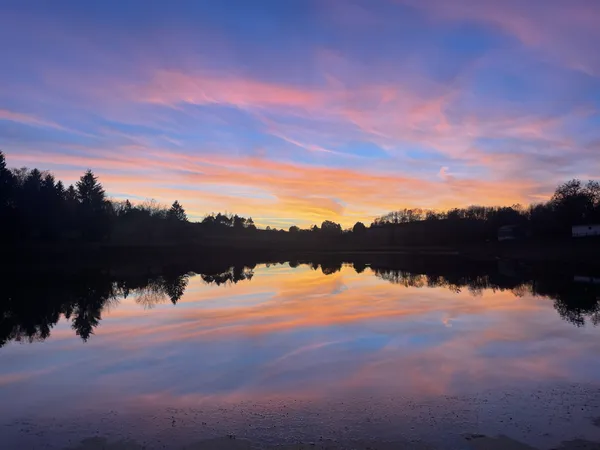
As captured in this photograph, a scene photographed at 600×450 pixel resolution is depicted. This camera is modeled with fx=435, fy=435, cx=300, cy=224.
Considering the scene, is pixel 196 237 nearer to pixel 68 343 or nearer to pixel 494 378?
pixel 68 343

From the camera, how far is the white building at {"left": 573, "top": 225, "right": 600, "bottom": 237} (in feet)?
262

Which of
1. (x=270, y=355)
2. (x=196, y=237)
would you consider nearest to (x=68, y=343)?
(x=270, y=355)

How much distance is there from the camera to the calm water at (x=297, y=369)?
8992mm

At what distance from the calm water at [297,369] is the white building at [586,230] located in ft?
212

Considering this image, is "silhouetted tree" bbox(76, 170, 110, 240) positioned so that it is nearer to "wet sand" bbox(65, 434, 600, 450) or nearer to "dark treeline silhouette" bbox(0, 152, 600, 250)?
"dark treeline silhouette" bbox(0, 152, 600, 250)

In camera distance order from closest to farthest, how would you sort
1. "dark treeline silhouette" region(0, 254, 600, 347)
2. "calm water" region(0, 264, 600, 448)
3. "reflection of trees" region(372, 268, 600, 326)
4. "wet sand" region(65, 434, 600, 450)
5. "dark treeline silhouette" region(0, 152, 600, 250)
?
"wet sand" region(65, 434, 600, 450), "calm water" region(0, 264, 600, 448), "dark treeline silhouette" region(0, 254, 600, 347), "reflection of trees" region(372, 268, 600, 326), "dark treeline silhouette" region(0, 152, 600, 250)

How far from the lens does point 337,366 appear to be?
13.4 meters

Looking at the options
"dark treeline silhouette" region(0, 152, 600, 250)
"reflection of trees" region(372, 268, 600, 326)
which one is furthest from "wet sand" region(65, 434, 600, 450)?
"dark treeline silhouette" region(0, 152, 600, 250)

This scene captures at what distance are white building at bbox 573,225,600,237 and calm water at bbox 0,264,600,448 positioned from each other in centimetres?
6463

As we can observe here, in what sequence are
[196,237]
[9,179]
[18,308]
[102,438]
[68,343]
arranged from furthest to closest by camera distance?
1. [196,237]
2. [9,179]
3. [18,308]
4. [68,343]
5. [102,438]

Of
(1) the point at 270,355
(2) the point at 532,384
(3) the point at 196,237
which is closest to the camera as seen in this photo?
(2) the point at 532,384

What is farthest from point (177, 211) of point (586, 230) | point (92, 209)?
point (586, 230)

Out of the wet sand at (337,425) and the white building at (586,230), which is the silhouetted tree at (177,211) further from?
the wet sand at (337,425)

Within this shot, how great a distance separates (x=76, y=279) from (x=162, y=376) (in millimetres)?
30327
